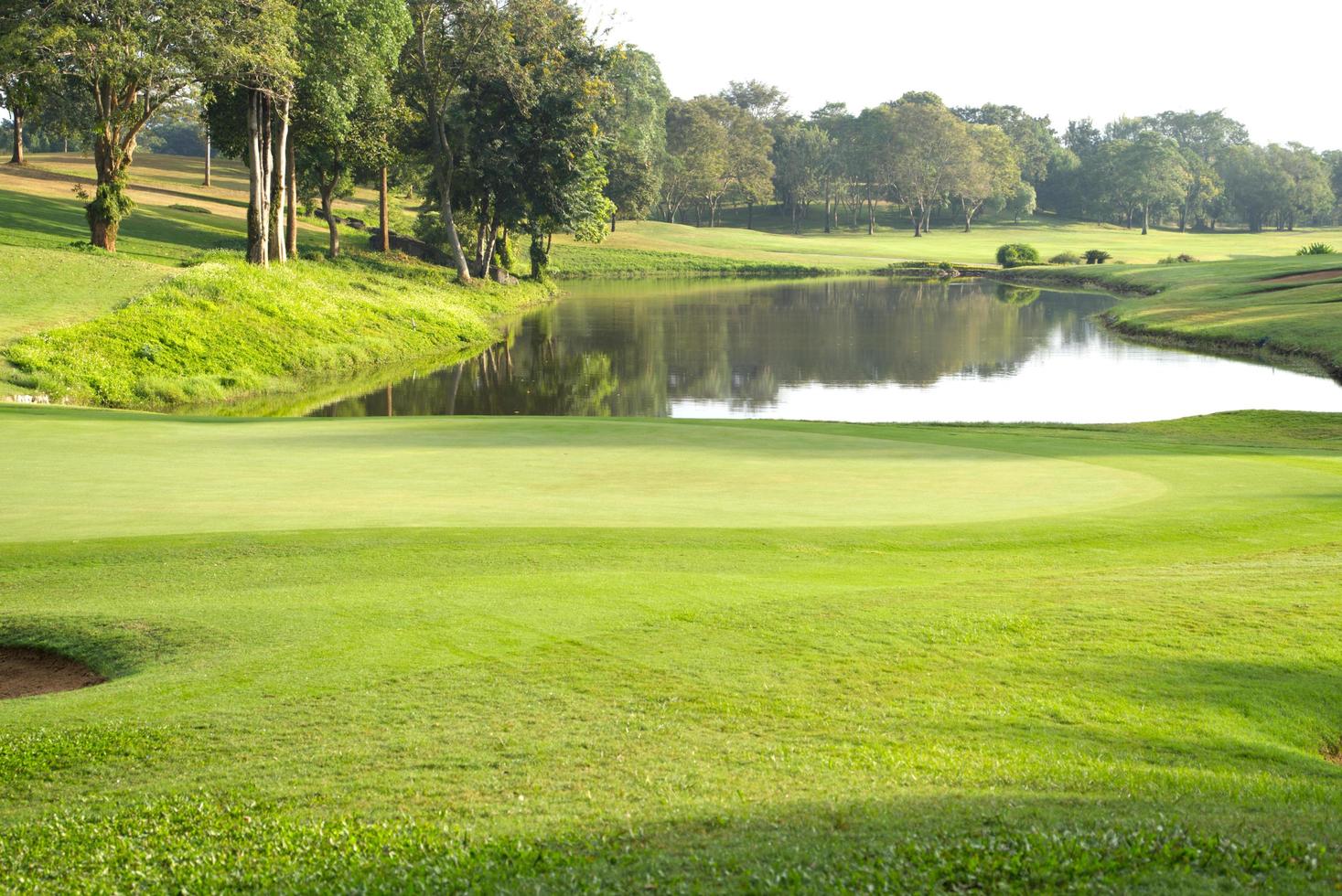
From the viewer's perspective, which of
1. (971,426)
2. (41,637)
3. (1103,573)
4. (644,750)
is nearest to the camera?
(644,750)

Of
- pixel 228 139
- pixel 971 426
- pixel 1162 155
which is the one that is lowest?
pixel 971 426

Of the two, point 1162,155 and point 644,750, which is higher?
point 1162,155

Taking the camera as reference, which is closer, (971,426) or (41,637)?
(41,637)

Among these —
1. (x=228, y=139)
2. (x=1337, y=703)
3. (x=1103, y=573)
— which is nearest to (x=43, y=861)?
(x=1337, y=703)

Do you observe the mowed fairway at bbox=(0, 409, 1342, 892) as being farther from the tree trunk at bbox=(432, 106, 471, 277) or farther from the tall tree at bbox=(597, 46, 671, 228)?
the tall tree at bbox=(597, 46, 671, 228)

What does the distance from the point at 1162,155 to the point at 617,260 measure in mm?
90277

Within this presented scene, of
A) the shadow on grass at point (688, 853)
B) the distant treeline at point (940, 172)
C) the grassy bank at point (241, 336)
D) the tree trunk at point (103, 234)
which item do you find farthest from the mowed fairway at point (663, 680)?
the distant treeline at point (940, 172)

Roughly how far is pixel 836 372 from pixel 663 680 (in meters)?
39.1

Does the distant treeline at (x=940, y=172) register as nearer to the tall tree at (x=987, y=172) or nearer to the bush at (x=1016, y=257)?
the tall tree at (x=987, y=172)

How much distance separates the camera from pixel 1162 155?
161 m

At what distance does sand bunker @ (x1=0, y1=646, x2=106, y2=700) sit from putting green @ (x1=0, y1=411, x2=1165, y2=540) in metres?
3.02

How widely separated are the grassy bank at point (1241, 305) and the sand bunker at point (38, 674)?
46.1 meters

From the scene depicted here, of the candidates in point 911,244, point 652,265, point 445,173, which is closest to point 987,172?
point 911,244

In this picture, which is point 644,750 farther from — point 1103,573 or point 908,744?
point 1103,573
